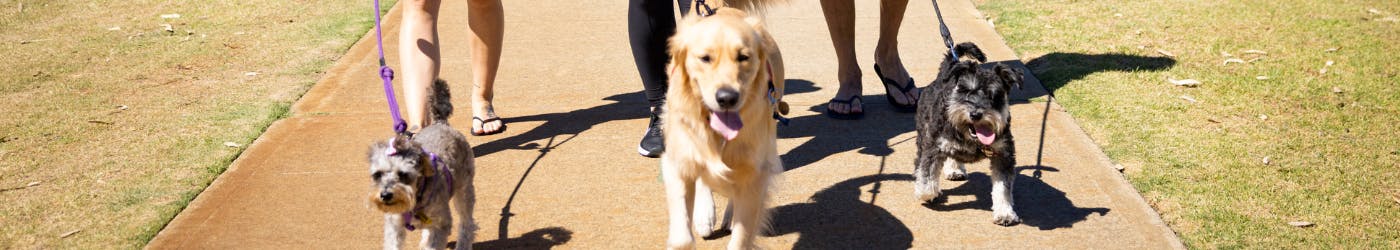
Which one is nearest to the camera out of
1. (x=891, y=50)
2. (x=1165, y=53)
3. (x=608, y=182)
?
(x=608, y=182)

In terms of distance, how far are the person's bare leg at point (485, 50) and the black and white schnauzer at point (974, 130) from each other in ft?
8.47

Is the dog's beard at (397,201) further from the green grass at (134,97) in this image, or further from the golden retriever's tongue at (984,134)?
the golden retriever's tongue at (984,134)

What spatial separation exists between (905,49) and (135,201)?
17.9ft

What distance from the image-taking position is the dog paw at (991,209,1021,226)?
4.61 m

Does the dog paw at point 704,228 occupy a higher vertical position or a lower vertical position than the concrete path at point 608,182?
higher

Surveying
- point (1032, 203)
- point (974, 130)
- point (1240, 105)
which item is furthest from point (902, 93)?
point (1240, 105)

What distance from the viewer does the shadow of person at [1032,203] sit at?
4.72 metres

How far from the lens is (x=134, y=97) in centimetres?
680

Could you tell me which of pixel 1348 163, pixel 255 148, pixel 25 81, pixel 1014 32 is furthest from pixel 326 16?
pixel 1348 163

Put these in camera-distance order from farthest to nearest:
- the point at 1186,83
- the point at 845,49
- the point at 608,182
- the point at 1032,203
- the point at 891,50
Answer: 1. the point at 1186,83
2. the point at 891,50
3. the point at 845,49
4. the point at 608,182
5. the point at 1032,203

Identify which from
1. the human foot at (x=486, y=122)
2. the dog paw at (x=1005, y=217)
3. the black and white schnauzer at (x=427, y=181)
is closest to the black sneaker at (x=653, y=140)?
the human foot at (x=486, y=122)

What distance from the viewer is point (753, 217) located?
4059 millimetres

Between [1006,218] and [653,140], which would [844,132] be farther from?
[1006,218]

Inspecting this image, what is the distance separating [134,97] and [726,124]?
4.82m
